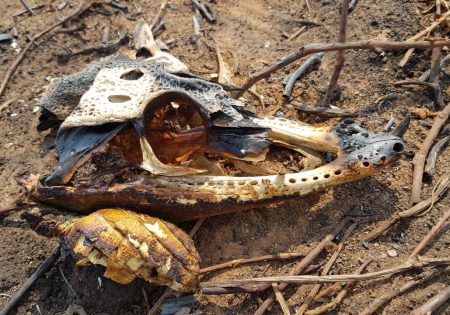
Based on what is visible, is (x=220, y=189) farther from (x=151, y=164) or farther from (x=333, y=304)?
(x=333, y=304)

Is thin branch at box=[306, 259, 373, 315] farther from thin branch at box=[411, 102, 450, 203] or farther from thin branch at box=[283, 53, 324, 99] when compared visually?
thin branch at box=[283, 53, 324, 99]

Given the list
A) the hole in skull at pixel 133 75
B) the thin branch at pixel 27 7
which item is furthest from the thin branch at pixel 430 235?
the thin branch at pixel 27 7

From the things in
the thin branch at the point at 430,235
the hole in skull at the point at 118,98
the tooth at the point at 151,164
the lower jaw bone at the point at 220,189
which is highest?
the hole in skull at the point at 118,98

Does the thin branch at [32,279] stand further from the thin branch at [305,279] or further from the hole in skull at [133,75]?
the hole in skull at [133,75]

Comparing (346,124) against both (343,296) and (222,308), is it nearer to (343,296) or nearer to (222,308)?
(343,296)

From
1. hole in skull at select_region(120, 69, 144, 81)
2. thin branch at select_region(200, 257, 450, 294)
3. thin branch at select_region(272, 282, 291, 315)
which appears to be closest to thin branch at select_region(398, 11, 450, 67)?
thin branch at select_region(200, 257, 450, 294)

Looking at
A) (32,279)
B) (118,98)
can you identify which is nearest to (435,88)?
(118,98)
